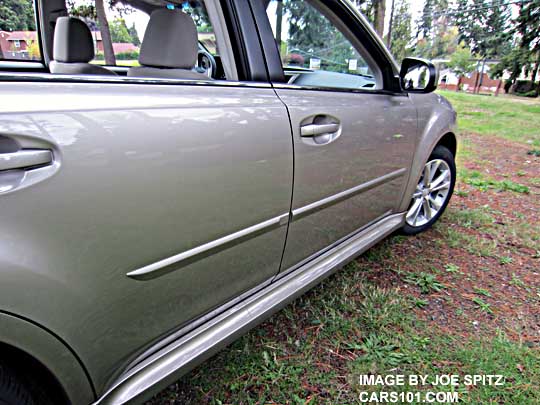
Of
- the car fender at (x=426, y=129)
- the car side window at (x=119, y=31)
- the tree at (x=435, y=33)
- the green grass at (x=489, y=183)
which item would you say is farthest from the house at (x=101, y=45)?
the tree at (x=435, y=33)

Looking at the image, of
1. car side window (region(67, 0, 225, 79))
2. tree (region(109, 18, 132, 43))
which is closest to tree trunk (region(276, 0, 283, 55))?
car side window (region(67, 0, 225, 79))

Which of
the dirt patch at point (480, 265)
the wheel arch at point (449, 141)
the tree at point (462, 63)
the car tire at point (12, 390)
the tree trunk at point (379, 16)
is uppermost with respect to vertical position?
the tree at point (462, 63)

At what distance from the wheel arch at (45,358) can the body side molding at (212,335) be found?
4.1 inches

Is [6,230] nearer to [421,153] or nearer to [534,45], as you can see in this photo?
[421,153]

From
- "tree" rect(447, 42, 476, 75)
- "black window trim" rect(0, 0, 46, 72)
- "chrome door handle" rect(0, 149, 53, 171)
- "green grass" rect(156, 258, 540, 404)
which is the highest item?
"tree" rect(447, 42, 476, 75)

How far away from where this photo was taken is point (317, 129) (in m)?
1.45

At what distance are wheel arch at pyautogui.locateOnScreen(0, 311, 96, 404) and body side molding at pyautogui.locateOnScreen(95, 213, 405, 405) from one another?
10 cm

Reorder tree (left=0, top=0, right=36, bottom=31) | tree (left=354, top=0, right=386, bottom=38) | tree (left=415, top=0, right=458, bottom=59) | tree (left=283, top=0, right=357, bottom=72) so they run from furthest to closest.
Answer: tree (left=415, top=0, right=458, bottom=59), tree (left=354, top=0, right=386, bottom=38), tree (left=283, top=0, right=357, bottom=72), tree (left=0, top=0, right=36, bottom=31)

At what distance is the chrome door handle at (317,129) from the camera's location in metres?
1.39

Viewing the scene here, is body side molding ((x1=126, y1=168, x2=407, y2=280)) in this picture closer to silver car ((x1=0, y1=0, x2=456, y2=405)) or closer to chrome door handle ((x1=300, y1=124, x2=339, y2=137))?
silver car ((x1=0, y1=0, x2=456, y2=405))

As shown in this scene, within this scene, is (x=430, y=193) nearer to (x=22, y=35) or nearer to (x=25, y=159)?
(x=25, y=159)

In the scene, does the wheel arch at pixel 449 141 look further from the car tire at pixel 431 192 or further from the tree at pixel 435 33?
the tree at pixel 435 33

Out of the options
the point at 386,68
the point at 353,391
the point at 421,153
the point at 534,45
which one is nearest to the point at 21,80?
the point at 353,391

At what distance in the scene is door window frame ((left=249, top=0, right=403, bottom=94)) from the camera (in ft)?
4.59
